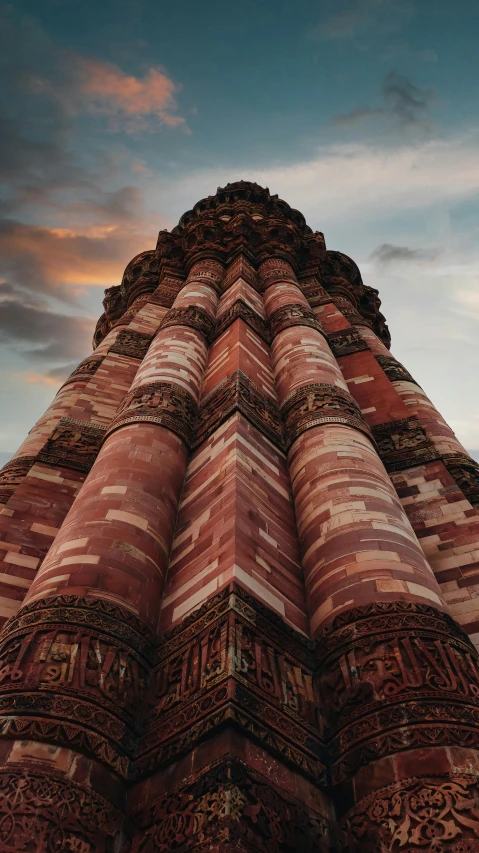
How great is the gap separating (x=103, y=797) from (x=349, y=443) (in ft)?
15.0

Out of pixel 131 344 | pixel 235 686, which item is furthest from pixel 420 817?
pixel 131 344

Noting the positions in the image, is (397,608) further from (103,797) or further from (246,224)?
(246,224)

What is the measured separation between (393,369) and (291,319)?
2.93m

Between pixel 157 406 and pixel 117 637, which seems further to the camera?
pixel 157 406

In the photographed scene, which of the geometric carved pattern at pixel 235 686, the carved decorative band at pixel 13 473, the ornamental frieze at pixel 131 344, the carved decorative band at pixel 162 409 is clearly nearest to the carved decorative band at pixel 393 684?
the geometric carved pattern at pixel 235 686

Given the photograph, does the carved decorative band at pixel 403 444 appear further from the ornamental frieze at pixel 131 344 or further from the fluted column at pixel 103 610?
the ornamental frieze at pixel 131 344

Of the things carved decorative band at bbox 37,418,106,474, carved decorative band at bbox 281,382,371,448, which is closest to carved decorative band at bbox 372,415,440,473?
carved decorative band at bbox 281,382,371,448

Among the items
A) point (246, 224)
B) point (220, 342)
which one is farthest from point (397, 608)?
point (246, 224)

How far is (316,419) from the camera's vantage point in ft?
27.0

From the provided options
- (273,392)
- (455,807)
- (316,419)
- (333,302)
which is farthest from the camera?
(333,302)

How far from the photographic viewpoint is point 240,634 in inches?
184

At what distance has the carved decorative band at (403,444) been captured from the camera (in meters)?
9.91

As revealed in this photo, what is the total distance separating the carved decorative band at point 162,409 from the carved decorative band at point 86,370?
491cm

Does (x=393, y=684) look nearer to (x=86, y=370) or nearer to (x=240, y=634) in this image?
(x=240, y=634)
